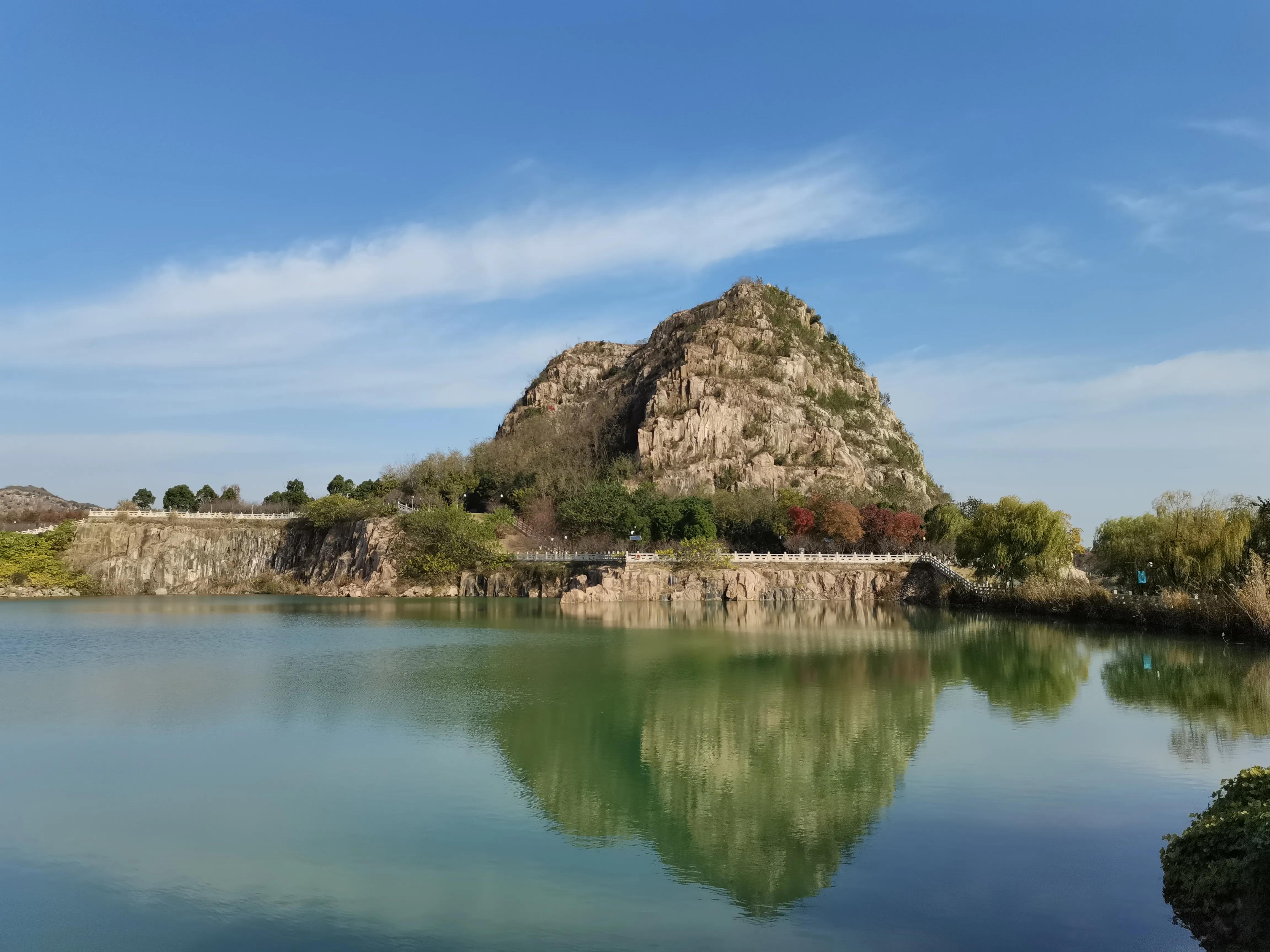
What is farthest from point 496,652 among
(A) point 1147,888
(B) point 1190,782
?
(A) point 1147,888

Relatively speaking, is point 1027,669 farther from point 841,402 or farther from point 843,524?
point 841,402

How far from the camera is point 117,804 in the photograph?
12.9 meters

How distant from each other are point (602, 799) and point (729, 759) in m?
2.94

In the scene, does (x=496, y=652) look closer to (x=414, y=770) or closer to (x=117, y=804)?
(x=414, y=770)

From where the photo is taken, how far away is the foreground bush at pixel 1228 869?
8125mm

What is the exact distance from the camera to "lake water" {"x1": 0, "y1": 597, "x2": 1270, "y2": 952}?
30.0 ft

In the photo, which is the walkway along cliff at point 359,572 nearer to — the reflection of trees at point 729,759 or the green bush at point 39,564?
the green bush at point 39,564

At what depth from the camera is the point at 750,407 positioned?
342ft

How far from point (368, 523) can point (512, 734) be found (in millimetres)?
54213

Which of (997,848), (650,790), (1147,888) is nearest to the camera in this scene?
(1147,888)

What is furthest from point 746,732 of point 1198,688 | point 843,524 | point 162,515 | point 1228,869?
point 162,515

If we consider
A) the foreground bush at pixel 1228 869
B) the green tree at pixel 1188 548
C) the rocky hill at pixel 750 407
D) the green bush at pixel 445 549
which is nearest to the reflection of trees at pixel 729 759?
the foreground bush at pixel 1228 869

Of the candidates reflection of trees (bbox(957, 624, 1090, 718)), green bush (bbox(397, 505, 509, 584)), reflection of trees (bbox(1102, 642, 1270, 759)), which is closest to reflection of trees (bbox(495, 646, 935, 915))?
reflection of trees (bbox(957, 624, 1090, 718))

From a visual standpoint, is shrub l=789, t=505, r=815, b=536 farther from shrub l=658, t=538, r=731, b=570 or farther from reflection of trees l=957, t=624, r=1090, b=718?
reflection of trees l=957, t=624, r=1090, b=718
